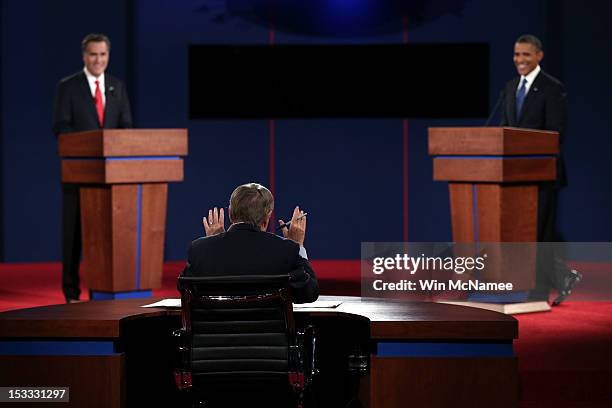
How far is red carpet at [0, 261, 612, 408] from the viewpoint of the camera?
5.13 metres

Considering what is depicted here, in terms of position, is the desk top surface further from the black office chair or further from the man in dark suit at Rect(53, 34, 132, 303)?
the man in dark suit at Rect(53, 34, 132, 303)

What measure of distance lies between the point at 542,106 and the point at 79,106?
2.88 m

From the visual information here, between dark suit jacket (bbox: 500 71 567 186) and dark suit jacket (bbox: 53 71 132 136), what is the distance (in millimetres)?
2463

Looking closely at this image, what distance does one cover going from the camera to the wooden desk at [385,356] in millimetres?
3881

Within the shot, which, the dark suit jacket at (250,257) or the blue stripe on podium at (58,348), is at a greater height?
the dark suit jacket at (250,257)

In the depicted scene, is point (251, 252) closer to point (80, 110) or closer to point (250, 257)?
point (250, 257)

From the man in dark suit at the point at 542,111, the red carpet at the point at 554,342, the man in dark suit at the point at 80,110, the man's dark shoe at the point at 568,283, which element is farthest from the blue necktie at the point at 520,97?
the man in dark suit at the point at 80,110

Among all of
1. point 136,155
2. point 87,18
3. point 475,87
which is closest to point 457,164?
point 136,155

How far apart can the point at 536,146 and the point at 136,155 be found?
2.32 metres

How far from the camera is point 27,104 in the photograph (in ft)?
30.3

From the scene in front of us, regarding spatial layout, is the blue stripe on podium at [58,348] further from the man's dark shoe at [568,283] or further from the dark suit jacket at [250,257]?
the man's dark shoe at [568,283]

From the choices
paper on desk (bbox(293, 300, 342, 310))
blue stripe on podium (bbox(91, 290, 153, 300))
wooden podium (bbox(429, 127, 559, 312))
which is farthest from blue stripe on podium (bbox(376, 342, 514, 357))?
blue stripe on podium (bbox(91, 290, 153, 300))

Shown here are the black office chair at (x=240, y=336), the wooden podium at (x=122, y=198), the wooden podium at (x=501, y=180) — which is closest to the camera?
the black office chair at (x=240, y=336)

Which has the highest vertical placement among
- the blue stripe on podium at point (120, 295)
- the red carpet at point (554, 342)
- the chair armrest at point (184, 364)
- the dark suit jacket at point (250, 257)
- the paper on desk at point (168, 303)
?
the dark suit jacket at point (250, 257)
